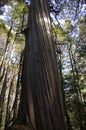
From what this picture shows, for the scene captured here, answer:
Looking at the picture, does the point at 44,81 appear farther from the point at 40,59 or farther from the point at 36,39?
the point at 36,39

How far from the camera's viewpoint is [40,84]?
5.74 feet

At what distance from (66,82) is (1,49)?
22.5 feet

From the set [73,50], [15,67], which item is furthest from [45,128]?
[15,67]

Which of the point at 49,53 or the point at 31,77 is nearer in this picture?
the point at 31,77

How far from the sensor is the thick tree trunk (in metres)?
1.59

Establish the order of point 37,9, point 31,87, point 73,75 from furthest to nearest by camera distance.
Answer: point 73,75 < point 37,9 < point 31,87

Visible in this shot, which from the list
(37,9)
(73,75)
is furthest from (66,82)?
(37,9)

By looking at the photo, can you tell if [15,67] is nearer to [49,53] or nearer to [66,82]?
[66,82]

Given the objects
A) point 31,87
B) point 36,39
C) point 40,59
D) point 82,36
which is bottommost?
point 31,87

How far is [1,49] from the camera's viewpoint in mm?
17078

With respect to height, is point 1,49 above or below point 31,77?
above

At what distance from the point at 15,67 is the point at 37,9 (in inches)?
650

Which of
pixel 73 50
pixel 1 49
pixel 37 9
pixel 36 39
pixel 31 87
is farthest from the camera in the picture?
pixel 1 49

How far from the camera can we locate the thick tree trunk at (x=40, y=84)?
1.59 m
